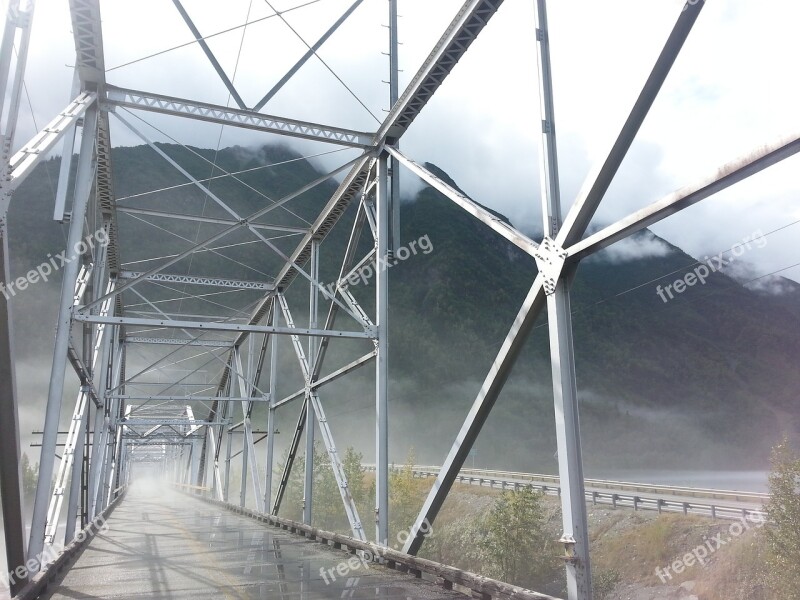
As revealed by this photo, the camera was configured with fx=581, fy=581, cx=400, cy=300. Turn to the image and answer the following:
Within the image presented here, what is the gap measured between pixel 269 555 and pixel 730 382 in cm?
22012

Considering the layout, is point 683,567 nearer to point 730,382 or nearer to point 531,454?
point 531,454

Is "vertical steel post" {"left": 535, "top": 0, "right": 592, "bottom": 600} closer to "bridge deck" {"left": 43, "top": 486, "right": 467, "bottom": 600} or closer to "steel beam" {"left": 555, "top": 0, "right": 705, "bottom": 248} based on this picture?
"steel beam" {"left": 555, "top": 0, "right": 705, "bottom": 248}

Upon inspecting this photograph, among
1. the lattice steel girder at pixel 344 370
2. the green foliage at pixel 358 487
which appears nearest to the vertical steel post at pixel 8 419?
the lattice steel girder at pixel 344 370

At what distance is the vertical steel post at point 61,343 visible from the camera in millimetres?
9062

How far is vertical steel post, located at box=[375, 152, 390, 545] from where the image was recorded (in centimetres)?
1221

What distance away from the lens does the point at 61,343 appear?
1020 cm

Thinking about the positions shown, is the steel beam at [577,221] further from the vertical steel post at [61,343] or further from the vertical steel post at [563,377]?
the vertical steel post at [61,343]

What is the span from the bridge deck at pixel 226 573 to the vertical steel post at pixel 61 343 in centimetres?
112

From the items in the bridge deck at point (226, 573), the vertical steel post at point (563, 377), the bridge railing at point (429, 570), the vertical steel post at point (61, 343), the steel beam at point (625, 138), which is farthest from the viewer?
the vertical steel post at point (61, 343)

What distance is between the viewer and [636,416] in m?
198
